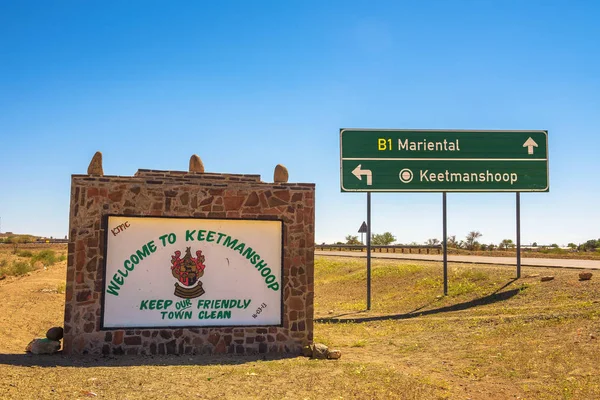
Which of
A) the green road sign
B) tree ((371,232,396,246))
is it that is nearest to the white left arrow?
the green road sign

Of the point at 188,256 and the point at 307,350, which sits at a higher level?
the point at 188,256

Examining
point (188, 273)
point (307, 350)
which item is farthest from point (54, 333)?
point (307, 350)

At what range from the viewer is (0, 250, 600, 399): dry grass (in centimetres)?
859

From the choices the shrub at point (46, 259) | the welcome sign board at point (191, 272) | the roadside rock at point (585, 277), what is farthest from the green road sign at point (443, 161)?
the shrub at point (46, 259)

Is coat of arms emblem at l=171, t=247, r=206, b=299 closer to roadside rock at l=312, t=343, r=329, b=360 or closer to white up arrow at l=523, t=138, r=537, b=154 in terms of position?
roadside rock at l=312, t=343, r=329, b=360

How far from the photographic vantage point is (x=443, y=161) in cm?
2000

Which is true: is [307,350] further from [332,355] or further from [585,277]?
[585,277]

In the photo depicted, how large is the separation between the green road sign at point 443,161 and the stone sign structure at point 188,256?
24.0 feet

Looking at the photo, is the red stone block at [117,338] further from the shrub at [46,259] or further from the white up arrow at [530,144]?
the shrub at [46,259]

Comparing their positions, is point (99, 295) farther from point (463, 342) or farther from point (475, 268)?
point (475, 268)

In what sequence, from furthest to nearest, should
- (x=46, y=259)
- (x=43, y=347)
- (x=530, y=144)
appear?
(x=46, y=259), (x=530, y=144), (x=43, y=347)

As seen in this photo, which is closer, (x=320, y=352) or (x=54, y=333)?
(x=54, y=333)

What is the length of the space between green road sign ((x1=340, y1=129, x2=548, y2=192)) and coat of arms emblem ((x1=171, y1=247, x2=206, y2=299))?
8615mm

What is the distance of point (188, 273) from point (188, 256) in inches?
14.3
